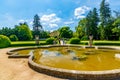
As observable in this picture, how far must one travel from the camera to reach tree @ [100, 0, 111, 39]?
138ft

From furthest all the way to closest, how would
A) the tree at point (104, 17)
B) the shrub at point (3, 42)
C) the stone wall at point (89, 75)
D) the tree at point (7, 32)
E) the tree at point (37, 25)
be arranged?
the tree at point (37, 25), the tree at point (7, 32), the tree at point (104, 17), the shrub at point (3, 42), the stone wall at point (89, 75)

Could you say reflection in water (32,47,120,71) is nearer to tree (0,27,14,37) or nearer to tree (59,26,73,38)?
tree (0,27,14,37)

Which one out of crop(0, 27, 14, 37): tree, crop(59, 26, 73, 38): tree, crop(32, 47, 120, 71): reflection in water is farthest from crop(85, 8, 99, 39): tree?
crop(32, 47, 120, 71): reflection in water

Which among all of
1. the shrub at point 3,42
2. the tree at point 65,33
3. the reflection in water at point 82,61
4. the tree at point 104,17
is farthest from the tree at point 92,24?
the reflection in water at point 82,61

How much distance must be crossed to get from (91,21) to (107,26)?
6.01m

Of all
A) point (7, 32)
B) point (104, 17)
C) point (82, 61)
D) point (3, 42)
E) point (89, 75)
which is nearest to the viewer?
point (89, 75)

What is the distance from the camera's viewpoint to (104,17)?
43.3 m

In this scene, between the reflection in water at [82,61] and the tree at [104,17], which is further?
the tree at [104,17]

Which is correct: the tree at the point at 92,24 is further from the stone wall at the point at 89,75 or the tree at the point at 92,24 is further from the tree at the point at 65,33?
the stone wall at the point at 89,75

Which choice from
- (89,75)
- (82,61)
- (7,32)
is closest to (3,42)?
(82,61)

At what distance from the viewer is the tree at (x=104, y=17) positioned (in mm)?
42094

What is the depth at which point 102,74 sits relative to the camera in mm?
6398

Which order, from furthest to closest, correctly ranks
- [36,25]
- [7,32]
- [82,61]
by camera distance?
[36,25]
[7,32]
[82,61]

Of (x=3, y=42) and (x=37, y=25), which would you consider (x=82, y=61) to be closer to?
(x=3, y=42)
